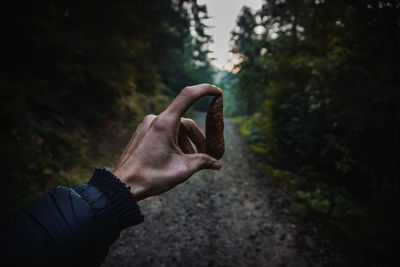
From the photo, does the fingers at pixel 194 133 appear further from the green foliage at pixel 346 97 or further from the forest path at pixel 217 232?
the forest path at pixel 217 232

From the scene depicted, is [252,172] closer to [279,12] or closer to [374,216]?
[374,216]

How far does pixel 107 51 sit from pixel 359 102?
Answer: 646 centimetres

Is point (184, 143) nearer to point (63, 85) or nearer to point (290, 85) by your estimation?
point (290, 85)

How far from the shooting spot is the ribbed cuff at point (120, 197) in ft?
4.09

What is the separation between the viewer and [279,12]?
18.6 feet

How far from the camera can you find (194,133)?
6.76ft

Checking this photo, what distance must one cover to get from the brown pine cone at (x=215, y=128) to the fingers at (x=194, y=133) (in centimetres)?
16

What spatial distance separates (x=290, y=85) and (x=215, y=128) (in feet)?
15.5

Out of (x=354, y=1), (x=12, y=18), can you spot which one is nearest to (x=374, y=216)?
(x=354, y=1)

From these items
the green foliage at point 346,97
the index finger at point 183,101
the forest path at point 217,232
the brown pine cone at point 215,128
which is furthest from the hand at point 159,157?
the forest path at point 217,232

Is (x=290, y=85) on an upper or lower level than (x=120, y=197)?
upper

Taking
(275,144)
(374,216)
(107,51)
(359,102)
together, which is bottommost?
(374,216)

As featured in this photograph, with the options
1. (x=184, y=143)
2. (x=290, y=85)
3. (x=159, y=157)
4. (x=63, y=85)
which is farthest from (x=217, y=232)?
(x=63, y=85)

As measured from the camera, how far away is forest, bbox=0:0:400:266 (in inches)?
135
